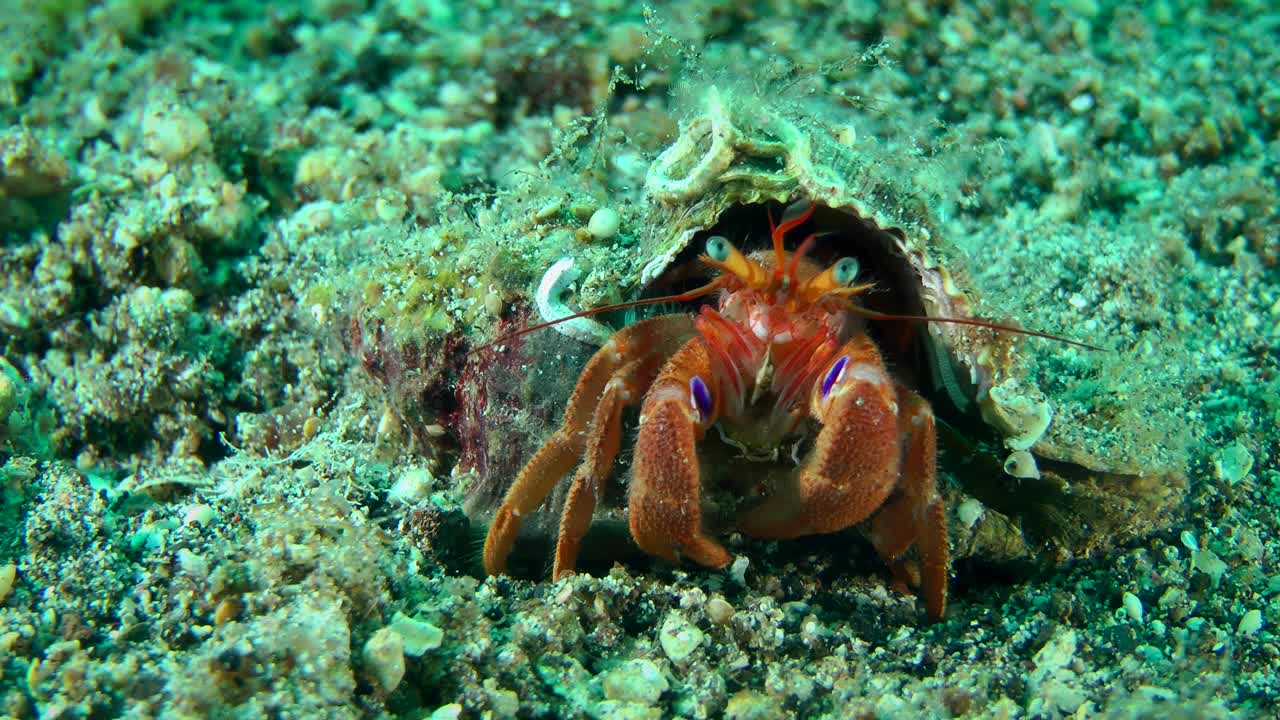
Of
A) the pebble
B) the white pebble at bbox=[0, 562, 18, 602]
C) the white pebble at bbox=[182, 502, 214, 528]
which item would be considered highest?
the white pebble at bbox=[0, 562, 18, 602]

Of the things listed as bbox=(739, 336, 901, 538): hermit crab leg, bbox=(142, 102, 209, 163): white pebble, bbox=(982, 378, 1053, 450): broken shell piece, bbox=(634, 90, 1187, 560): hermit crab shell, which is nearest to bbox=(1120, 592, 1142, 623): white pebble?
bbox=(634, 90, 1187, 560): hermit crab shell

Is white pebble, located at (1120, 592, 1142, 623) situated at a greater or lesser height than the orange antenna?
lesser

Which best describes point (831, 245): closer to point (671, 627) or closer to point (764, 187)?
point (764, 187)

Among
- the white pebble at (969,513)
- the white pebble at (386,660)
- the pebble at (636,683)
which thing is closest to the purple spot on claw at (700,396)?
the pebble at (636,683)

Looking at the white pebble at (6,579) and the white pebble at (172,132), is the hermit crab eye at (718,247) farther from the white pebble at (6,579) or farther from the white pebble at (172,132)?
the white pebble at (172,132)

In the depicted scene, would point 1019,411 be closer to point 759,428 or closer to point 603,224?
point 759,428

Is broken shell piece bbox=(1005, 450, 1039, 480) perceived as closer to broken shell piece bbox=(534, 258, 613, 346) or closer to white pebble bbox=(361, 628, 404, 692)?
broken shell piece bbox=(534, 258, 613, 346)

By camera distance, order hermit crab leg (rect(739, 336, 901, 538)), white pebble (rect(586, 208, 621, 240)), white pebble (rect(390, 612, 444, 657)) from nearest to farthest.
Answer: white pebble (rect(390, 612, 444, 657))
hermit crab leg (rect(739, 336, 901, 538))
white pebble (rect(586, 208, 621, 240))

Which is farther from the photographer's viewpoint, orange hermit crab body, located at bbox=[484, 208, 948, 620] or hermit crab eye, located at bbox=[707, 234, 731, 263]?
hermit crab eye, located at bbox=[707, 234, 731, 263]

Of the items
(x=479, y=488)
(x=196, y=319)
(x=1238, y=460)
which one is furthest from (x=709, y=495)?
(x=196, y=319)
